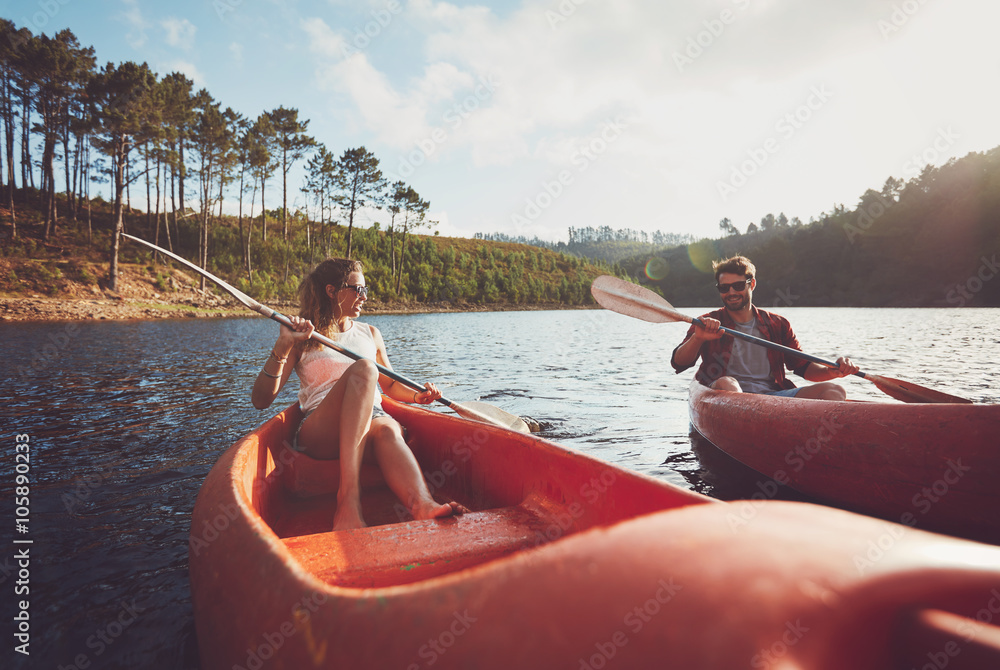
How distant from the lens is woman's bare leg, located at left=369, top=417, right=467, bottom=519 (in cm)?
212

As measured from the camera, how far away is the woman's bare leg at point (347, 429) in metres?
2.21

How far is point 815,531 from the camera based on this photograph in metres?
0.75

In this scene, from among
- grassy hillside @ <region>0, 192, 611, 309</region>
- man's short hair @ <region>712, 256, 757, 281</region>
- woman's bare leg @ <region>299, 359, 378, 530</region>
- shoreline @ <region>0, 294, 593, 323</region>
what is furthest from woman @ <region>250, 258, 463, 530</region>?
shoreline @ <region>0, 294, 593, 323</region>

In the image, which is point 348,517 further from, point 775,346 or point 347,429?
point 775,346

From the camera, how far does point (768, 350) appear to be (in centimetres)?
437

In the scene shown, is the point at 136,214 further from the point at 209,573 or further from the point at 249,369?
the point at 209,573

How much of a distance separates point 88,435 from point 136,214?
40.5 meters

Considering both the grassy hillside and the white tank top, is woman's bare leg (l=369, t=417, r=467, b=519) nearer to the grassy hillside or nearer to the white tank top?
the white tank top

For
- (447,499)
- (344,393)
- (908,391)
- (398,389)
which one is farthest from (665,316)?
(344,393)

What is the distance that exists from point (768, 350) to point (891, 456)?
1890 mm

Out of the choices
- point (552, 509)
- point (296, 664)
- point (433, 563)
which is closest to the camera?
point (296, 664)

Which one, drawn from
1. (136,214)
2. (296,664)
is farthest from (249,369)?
(136,214)

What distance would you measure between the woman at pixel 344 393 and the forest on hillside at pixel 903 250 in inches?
2273

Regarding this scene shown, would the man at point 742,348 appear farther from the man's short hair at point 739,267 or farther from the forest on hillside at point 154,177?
the forest on hillside at point 154,177
